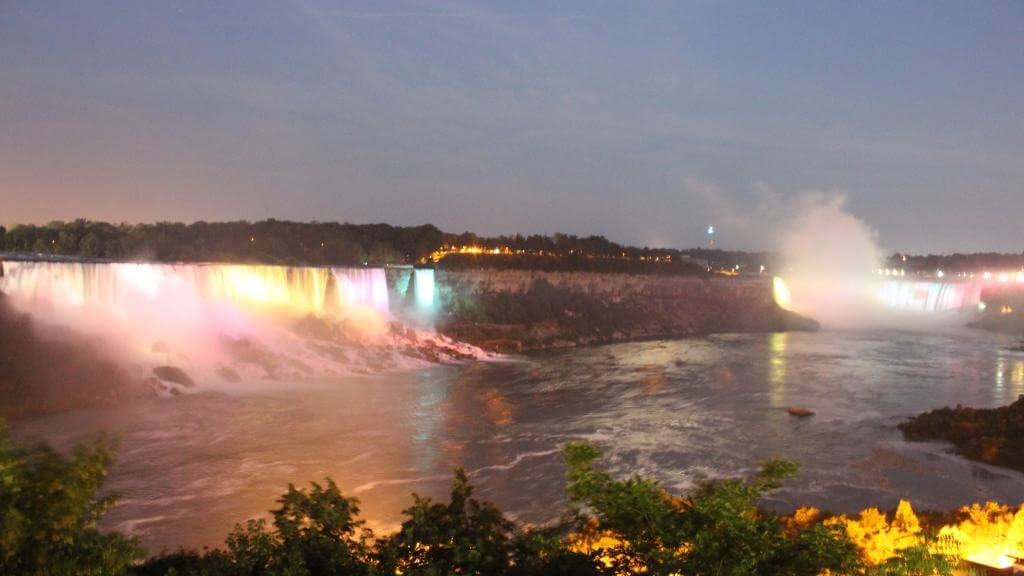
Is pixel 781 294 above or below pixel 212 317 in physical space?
below

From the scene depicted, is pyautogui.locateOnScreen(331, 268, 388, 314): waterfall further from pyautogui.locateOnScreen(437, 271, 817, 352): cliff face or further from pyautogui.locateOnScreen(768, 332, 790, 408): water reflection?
pyautogui.locateOnScreen(768, 332, 790, 408): water reflection

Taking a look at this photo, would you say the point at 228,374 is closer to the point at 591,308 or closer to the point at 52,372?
the point at 52,372

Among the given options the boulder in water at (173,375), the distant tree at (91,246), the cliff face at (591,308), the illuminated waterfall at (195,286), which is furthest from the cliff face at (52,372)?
the distant tree at (91,246)

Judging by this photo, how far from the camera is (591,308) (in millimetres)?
46875

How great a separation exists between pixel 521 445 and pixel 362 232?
172 ft

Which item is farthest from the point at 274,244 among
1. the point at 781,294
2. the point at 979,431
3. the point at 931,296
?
the point at 931,296

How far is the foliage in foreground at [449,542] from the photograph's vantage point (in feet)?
14.4

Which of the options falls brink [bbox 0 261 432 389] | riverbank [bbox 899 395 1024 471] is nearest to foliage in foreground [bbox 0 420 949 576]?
riverbank [bbox 899 395 1024 471]

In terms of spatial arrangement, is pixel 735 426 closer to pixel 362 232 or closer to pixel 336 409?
pixel 336 409

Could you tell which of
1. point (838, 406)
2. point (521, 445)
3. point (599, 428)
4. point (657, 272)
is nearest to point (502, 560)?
point (521, 445)

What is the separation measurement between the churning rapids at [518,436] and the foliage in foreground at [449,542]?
17.7 feet

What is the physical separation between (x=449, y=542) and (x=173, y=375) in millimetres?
18652

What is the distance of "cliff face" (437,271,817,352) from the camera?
39.4m

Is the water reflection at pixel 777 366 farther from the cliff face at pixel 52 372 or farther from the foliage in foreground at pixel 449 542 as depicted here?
the cliff face at pixel 52 372
